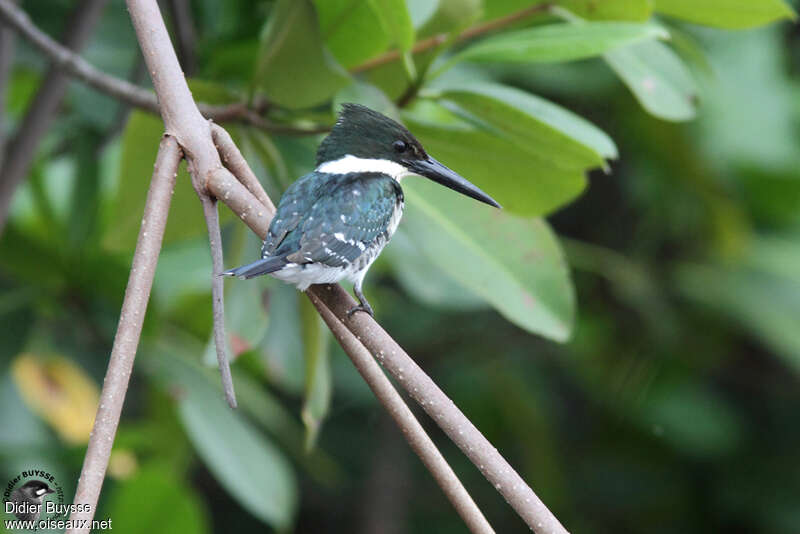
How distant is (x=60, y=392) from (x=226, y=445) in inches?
21.7

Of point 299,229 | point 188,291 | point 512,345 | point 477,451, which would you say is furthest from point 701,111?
point 477,451

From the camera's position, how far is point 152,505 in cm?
211

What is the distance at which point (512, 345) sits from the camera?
3387mm

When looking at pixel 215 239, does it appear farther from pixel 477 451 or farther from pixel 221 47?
pixel 221 47

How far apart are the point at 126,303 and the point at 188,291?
64.4 inches

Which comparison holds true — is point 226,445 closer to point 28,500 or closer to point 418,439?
point 28,500

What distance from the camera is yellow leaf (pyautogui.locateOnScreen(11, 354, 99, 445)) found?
8.67 feet

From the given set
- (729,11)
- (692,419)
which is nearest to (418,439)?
(729,11)

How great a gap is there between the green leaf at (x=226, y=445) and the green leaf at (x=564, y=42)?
3.85 feet

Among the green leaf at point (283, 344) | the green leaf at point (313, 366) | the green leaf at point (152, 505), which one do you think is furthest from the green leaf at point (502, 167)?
the green leaf at point (152, 505)

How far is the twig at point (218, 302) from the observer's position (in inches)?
39.9

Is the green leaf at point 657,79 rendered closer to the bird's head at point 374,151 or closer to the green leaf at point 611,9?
the green leaf at point 611,9

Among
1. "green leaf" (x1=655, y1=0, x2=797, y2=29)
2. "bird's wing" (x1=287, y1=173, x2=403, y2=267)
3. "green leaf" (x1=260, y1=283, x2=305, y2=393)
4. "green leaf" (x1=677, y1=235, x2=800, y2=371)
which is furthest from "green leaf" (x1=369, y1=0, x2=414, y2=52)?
"green leaf" (x1=677, y1=235, x2=800, y2=371)

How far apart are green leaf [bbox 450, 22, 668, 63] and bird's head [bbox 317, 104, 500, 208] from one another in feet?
0.65
